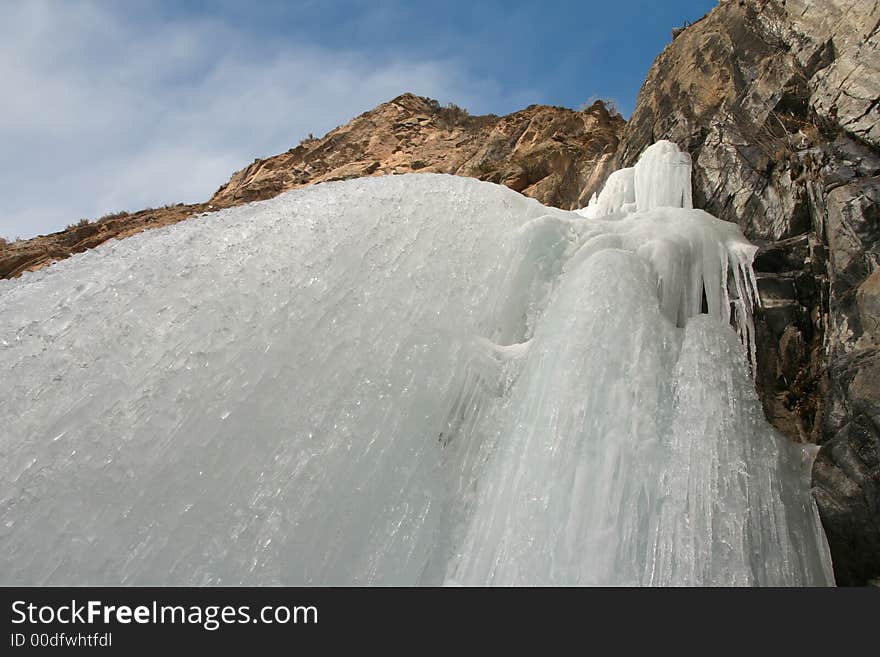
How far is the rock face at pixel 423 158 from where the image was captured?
13.7m

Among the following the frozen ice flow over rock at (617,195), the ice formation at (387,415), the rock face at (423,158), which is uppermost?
the rock face at (423,158)

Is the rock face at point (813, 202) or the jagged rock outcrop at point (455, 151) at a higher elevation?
the jagged rock outcrop at point (455, 151)

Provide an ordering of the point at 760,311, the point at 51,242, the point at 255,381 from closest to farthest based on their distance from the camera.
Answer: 1. the point at 255,381
2. the point at 760,311
3. the point at 51,242

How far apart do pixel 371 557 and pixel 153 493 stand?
1.39 metres

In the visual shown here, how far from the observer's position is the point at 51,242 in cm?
1767

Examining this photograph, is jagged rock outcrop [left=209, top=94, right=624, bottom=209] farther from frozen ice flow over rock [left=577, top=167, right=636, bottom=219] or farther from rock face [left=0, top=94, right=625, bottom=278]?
frozen ice flow over rock [left=577, top=167, right=636, bottom=219]

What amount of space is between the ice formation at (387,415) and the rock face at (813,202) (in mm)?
320

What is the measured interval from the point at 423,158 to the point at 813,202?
13.7 meters

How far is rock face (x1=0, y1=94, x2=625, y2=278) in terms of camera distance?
13703 millimetres

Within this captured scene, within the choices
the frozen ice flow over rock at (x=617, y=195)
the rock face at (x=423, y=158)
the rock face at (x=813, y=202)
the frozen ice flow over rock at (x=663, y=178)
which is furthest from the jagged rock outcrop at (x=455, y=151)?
the rock face at (x=813, y=202)

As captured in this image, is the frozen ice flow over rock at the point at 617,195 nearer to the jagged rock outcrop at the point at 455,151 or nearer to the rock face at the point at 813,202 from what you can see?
the rock face at the point at 813,202

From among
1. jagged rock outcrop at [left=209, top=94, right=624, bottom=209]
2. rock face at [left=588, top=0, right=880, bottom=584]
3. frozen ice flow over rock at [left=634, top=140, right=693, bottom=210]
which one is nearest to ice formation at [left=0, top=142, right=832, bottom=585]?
rock face at [left=588, top=0, right=880, bottom=584]
